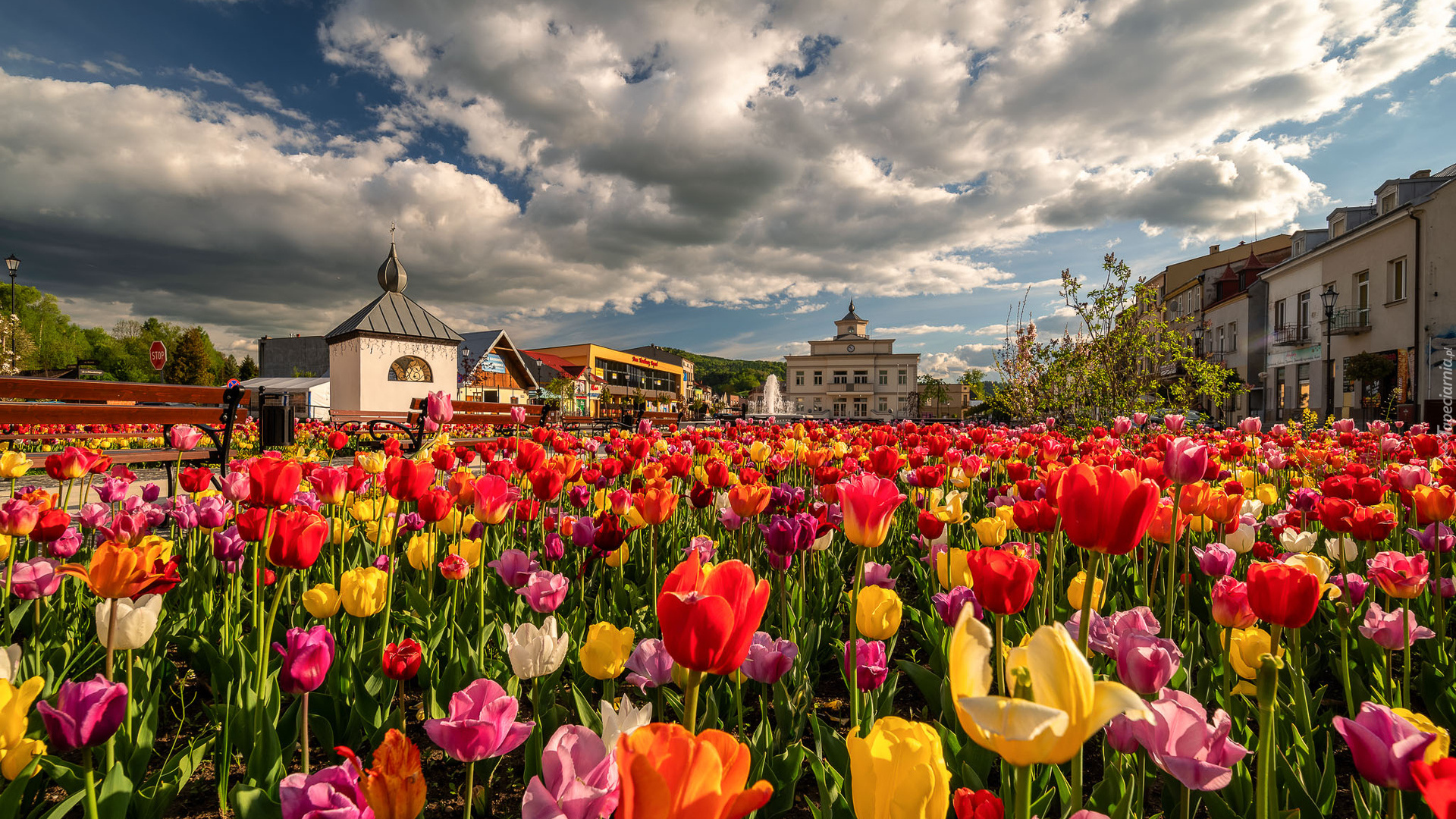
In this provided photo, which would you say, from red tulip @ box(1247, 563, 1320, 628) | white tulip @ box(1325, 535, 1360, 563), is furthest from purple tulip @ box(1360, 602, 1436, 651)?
red tulip @ box(1247, 563, 1320, 628)

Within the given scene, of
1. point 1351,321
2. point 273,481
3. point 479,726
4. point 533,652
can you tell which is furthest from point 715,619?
point 1351,321

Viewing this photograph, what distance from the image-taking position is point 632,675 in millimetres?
1578

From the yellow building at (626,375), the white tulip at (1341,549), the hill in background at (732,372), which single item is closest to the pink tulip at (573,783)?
the white tulip at (1341,549)

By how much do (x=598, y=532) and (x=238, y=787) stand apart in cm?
119

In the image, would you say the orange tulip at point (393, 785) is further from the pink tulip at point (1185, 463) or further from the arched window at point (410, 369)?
the arched window at point (410, 369)

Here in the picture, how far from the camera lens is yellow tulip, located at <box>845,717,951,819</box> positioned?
25.1 inches

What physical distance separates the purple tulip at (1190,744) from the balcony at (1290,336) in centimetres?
3633

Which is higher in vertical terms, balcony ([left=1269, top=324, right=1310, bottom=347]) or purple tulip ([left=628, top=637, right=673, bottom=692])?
balcony ([left=1269, top=324, right=1310, bottom=347])

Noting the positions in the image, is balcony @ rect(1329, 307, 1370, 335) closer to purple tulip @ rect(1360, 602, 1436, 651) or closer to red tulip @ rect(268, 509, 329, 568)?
purple tulip @ rect(1360, 602, 1436, 651)

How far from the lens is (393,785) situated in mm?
779

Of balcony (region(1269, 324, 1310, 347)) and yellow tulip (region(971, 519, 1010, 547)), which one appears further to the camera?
balcony (region(1269, 324, 1310, 347))

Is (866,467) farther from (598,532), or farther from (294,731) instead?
(294,731)

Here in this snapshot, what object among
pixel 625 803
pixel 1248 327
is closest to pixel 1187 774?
pixel 625 803

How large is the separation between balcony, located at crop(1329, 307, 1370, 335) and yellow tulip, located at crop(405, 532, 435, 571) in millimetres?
31662
